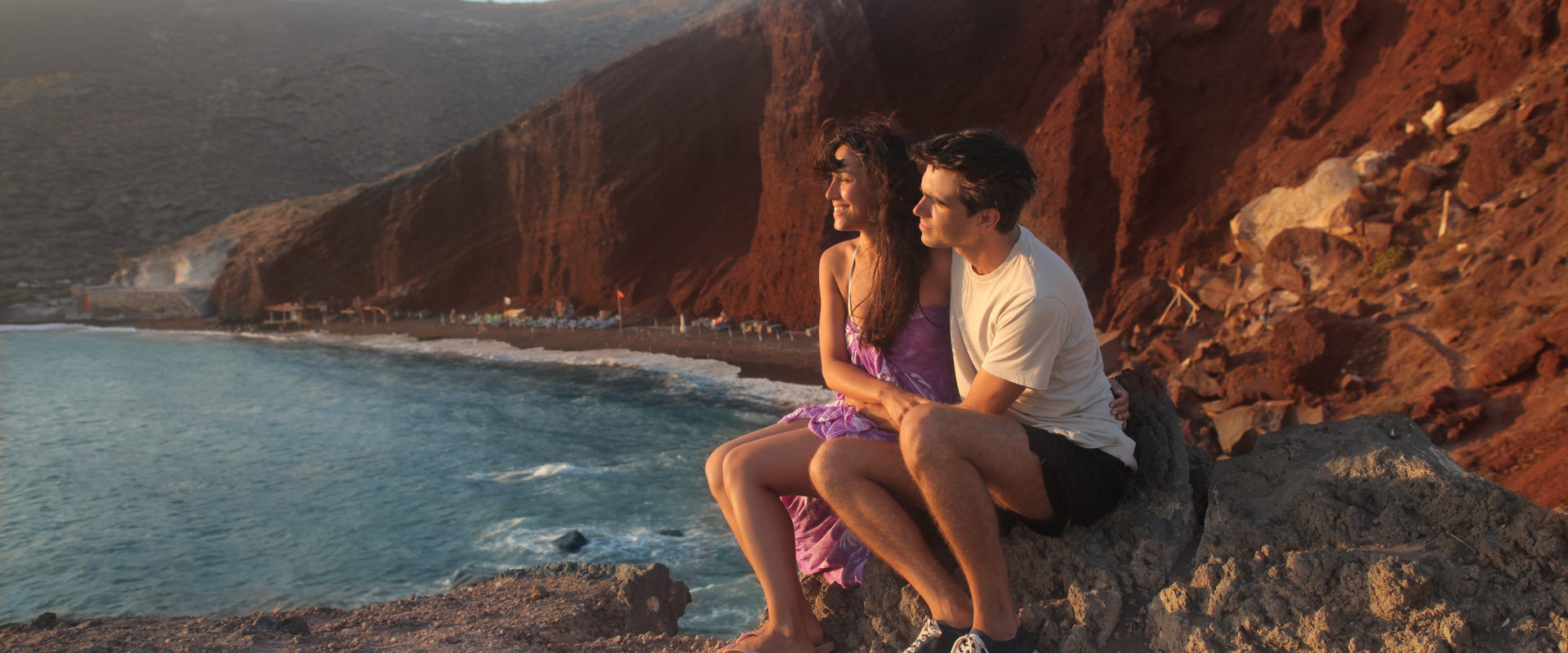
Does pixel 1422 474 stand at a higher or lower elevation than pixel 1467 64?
lower

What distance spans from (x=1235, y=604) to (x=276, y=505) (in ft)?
44.8

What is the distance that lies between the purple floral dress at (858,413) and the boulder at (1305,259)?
504 inches

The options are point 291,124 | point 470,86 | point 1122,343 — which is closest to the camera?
point 1122,343

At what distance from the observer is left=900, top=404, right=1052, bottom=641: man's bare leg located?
2.51 metres

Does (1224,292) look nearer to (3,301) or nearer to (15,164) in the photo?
(3,301)

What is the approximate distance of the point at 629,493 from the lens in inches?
480

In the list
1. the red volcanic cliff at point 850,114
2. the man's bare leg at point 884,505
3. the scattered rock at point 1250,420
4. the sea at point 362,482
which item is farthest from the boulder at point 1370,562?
the red volcanic cliff at point 850,114

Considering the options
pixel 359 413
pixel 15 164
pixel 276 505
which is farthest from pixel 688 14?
pixel 276 505

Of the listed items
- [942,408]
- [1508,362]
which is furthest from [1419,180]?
[942,408]

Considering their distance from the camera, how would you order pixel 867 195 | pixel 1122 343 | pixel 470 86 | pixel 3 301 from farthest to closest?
pixel 470 86 < pixel 3 301 < pixel 1122 343 < pixel 867 195

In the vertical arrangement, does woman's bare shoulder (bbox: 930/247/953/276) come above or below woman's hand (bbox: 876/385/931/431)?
above

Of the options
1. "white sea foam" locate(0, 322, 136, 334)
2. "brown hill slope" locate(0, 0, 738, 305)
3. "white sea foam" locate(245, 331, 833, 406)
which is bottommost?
"white sea foam" locate(245, 331, 833, 406)

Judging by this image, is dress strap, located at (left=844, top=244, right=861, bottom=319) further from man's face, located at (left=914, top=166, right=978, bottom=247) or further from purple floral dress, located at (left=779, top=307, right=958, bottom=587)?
man's face, located at (left=914, top=166, right=978, bottom=247)

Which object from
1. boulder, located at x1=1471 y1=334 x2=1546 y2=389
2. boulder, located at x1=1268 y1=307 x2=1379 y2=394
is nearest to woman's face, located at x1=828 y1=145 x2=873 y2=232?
boulder, located at x1=1471 y1=334 x2=1546 y2=389
